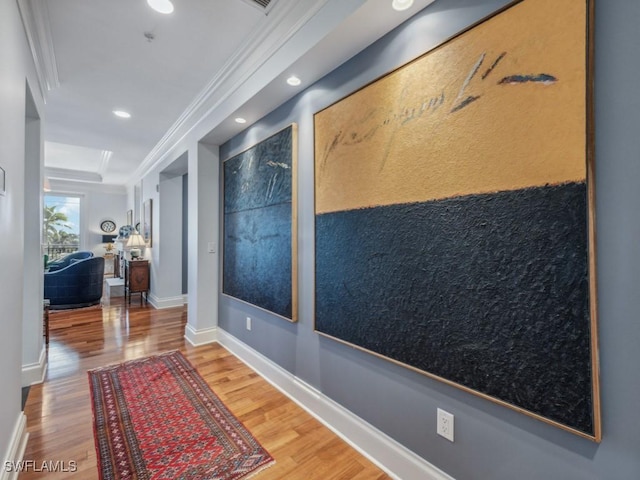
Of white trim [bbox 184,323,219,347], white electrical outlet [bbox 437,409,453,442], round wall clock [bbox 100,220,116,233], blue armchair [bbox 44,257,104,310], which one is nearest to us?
white electrical outlet [bbox 437,409,453,442]

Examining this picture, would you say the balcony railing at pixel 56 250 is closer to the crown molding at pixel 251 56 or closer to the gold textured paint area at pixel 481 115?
the crown molding at pixel 251 56

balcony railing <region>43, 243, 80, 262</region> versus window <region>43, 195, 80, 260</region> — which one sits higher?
window <region>43, 195, 80, 260</region>

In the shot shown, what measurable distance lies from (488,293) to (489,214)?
313 millimetres

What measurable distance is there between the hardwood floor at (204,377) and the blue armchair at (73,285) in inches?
46.5

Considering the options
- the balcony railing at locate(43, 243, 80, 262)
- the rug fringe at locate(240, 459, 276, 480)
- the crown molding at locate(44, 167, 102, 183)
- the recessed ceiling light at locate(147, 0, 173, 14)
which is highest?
the crown molding at locate(44, 167, 102, 183)

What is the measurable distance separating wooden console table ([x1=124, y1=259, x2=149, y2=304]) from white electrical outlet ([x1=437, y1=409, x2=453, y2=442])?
5545 mm

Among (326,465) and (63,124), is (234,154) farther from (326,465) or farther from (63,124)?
(326,465)

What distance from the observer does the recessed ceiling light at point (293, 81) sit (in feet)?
6.68

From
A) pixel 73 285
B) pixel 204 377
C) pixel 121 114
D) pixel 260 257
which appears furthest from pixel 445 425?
pixel 73 285

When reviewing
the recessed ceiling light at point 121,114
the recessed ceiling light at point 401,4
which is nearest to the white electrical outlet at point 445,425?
the recessed ceiling light at point 401,4

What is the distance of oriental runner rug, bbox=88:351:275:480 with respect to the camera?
5.24ft

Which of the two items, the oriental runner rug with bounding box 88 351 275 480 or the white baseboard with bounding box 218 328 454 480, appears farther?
the oriental runner rug with bounding box 88 351 275 480

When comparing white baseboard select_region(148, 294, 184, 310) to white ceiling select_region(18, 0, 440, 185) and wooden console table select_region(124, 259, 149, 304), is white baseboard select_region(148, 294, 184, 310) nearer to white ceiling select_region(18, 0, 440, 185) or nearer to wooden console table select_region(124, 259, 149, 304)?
wooden console table select_region(124, 259, 149, 304)

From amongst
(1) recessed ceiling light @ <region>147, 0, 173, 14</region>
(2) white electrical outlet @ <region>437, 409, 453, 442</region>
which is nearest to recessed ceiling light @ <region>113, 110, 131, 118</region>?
(1) recessed ceiling light @ <region>147, 0, 173, 14</region>
